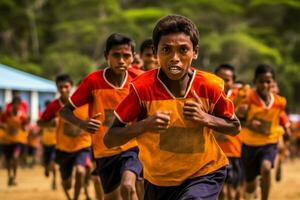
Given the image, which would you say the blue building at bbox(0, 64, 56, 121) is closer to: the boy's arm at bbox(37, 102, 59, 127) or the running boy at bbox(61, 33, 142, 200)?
the boy's arm at bbox(37, 102, 59, 127)

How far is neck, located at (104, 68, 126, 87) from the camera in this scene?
6867mm

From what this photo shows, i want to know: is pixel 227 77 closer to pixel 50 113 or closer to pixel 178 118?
pixel 50 113

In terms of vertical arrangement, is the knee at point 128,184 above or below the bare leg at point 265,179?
above

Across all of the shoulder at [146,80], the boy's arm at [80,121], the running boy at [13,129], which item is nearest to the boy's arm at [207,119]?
the shoulder at [146,80]

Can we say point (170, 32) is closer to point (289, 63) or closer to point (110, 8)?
point (110, 8)

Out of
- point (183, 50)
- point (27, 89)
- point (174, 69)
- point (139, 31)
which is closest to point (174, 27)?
point (183, 50)

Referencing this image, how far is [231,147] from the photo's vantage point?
916 cm

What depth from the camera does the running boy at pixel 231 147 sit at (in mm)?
8883

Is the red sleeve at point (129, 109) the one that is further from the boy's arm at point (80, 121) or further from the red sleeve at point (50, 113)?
the red sleeve at point (50, 113)

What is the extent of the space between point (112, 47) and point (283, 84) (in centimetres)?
2877

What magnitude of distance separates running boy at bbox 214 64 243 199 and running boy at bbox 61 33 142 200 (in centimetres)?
199

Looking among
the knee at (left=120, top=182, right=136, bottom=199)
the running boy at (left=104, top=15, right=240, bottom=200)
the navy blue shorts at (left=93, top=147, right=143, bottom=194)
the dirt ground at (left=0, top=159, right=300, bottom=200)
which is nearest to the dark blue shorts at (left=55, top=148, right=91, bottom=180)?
the dirt ground at (left=0, top=159, right=300, bottom=200)

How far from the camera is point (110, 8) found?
33.5 metres

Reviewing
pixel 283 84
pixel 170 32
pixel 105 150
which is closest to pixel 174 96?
pixel 170 32
